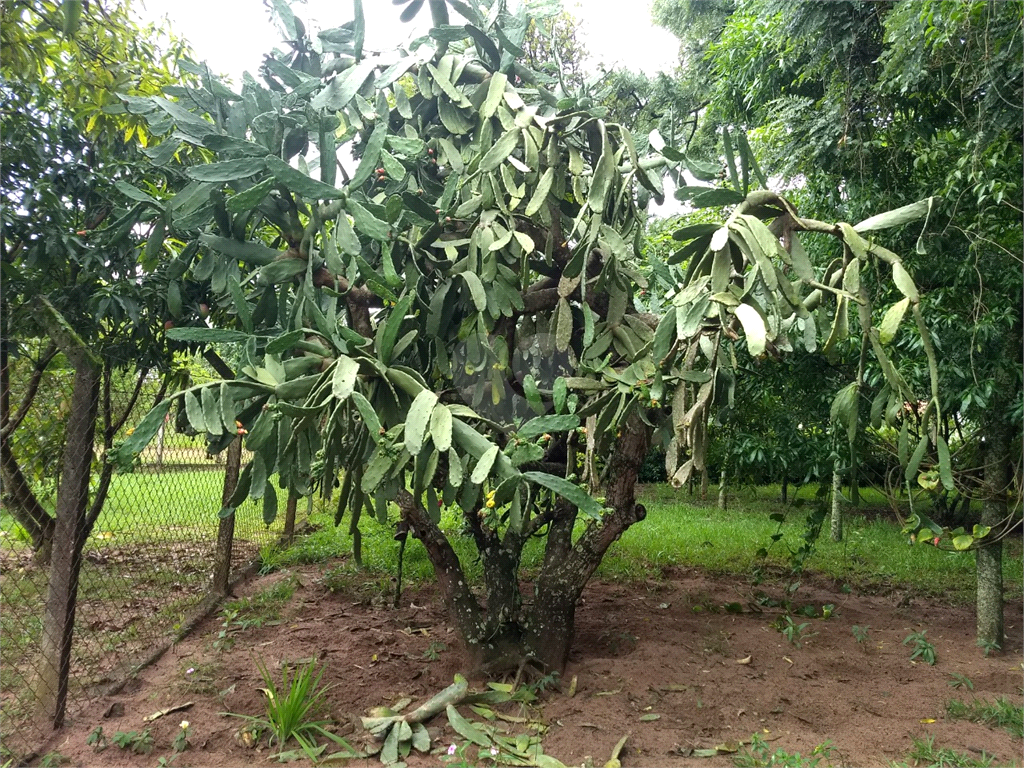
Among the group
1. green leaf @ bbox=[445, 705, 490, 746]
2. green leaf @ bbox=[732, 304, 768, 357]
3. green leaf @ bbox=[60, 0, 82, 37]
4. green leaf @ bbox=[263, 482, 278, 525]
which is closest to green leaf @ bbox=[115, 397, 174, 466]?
green leaf @ bbox=[263, 482, 278, 525]

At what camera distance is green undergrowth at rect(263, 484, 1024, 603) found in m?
5.03

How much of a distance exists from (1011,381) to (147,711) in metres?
4.19

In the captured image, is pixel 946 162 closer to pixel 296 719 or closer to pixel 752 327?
pixel 752 327

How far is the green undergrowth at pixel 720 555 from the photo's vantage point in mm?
5027

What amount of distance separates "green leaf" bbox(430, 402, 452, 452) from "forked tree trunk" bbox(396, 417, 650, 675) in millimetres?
1098

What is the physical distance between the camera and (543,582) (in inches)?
129

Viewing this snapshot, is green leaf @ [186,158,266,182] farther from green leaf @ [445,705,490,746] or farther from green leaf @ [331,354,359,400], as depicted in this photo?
green leaf @ [445,705,490,746]

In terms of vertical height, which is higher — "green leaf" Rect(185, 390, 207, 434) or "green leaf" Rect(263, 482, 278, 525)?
"green leaf" Rect(185, 390, 207, 434)

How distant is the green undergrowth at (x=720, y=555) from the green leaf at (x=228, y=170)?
2.58 metres

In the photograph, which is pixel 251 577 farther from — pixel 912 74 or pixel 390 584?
pixel 912 74

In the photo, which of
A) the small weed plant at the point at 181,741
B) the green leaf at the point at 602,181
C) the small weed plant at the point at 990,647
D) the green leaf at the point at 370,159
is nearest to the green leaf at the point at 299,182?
the green leaf at the point at 370,159

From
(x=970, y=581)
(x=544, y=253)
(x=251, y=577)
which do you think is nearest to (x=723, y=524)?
(x=970, y=581)

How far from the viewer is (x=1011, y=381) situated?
3.41 metres

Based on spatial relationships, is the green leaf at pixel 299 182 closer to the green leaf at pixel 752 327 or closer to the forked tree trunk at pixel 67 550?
the green leaf at pixel 752 327
